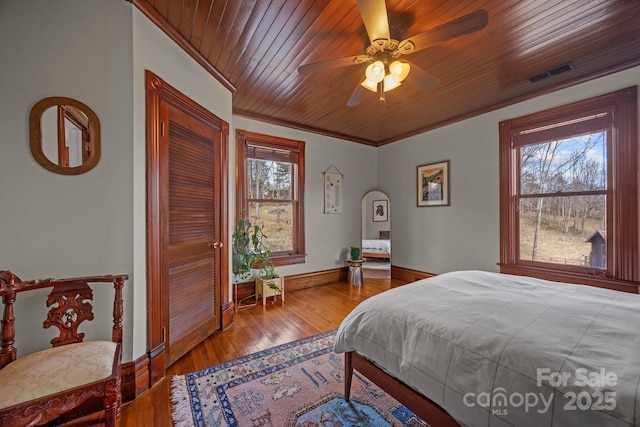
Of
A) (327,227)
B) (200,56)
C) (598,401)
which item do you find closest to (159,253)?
(200,56)

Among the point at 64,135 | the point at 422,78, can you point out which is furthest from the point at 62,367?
the point at 422,78

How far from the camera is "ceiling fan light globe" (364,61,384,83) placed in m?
1.88

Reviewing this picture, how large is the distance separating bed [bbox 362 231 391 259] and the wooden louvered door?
2.96 metres

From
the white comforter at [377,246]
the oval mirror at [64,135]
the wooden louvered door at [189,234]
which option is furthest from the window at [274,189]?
the oval mirror at [64,135]

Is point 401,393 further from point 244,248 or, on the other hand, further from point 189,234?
point 244,248

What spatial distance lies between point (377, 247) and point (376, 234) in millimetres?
246

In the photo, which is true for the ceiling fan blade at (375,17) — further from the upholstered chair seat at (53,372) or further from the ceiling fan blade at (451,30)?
the upholstered chair seat at (53,372)

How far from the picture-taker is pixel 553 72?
257 cm

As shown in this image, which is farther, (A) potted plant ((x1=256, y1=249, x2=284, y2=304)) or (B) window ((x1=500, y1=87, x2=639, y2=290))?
(A) potted plant ((x1=256, y1=249, x2=284, y2=304))

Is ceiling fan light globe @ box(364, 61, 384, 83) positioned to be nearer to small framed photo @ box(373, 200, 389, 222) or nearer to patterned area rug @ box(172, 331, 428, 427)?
patterned area rug @ box(172, 331, 428, 427)

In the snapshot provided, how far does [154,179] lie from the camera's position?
1845mm

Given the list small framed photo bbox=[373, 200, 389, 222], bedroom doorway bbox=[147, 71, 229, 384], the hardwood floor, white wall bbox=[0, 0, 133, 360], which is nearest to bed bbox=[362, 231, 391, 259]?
small framed photo bbox=[373, 200, 389, 222]

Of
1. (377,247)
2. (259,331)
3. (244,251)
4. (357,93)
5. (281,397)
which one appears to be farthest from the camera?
(377,247)

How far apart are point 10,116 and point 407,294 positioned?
254cm
